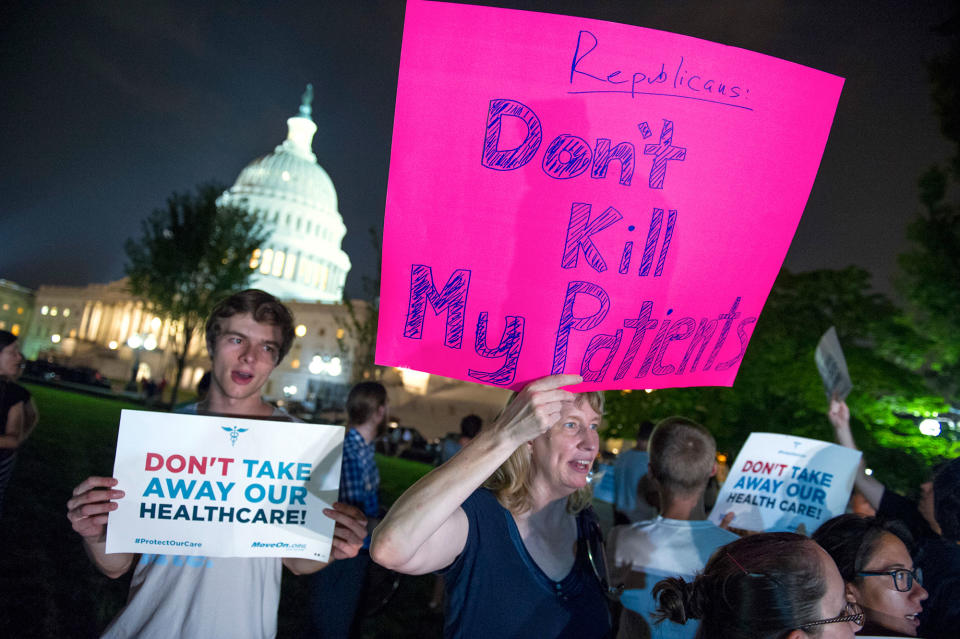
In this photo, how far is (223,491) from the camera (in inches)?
88.3

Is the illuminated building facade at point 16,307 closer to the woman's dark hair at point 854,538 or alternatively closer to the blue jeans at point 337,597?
the blue jeans at point 337,597

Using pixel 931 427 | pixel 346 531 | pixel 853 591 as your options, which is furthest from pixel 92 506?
pixel 931 427

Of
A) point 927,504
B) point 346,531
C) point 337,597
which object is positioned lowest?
point 337,597

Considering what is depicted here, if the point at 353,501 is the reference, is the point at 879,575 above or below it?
above

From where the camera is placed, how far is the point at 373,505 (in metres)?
4.79

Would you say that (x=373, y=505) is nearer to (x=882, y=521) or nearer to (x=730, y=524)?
(x=730, y=524)

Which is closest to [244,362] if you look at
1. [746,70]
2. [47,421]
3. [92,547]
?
[92,547]

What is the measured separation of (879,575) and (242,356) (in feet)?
8.16

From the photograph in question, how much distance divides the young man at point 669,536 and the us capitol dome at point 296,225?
8423 cm

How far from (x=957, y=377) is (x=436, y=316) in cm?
2081

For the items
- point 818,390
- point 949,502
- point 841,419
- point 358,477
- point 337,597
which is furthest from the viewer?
point 818,390

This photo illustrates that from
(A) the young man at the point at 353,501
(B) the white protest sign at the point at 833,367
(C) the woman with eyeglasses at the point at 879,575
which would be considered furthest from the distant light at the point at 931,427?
(C) the woman with eyeglasses at the point at 879,575

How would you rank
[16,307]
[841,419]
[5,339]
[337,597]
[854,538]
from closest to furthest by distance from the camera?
1. [854,538]
2. [841,419]
3. [337,597]
4. [5,339]
5. [16,307]

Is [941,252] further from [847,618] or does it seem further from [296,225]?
[296,225]
